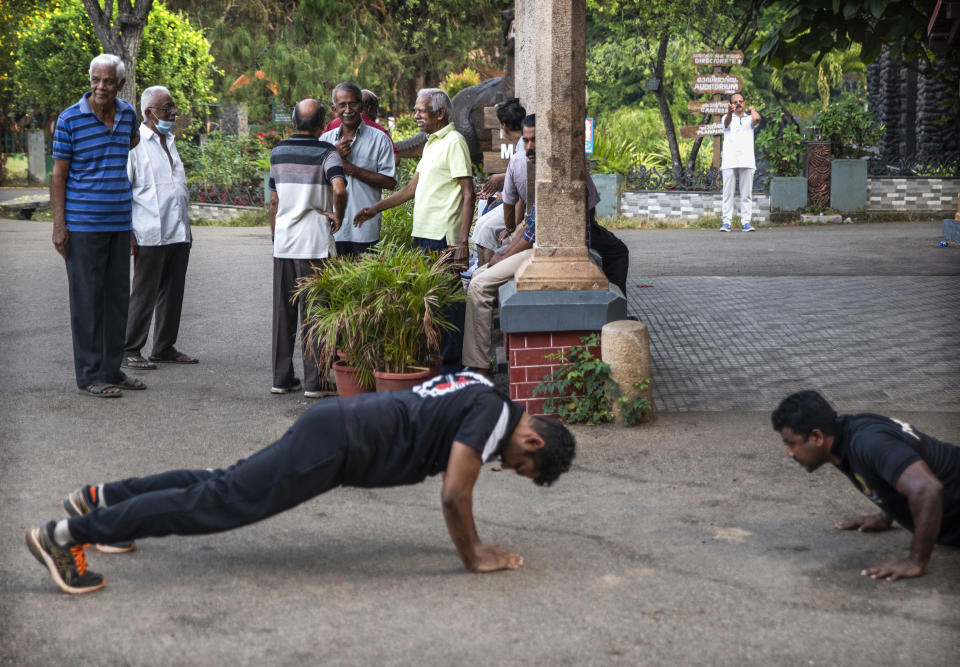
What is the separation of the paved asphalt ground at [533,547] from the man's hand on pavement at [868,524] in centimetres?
5

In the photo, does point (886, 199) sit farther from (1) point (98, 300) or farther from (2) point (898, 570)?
(2) point (898, 570)

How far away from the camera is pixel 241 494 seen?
4.05m

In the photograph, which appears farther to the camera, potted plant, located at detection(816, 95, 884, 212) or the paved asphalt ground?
potted plant, located at detection(816, 95, 884, 212)

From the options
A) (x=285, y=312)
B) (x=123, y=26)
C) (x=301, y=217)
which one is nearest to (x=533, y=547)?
(x=285, y=312)

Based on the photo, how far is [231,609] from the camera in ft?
13.1

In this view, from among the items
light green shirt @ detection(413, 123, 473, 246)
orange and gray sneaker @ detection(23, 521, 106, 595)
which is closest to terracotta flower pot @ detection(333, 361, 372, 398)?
light green shirt @ detection(413, 123, 473, 246)

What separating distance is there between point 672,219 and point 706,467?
45.4 feet

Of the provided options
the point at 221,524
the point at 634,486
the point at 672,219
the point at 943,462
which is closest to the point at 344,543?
the point at 221,524

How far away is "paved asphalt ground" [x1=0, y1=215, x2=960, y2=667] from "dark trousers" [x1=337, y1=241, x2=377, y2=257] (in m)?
1.02

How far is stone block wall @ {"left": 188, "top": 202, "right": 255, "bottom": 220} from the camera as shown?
2023 centimetres

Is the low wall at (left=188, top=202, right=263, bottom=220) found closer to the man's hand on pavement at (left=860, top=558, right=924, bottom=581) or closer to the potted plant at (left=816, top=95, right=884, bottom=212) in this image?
the potted plant at (left=816, top=95, right=884, bottom=212)

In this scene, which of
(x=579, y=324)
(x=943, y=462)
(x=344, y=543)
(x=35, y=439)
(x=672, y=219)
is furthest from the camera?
(x=672, y=219)

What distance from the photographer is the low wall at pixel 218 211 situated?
20234mm

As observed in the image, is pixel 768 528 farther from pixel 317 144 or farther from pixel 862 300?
pixel 862 300
